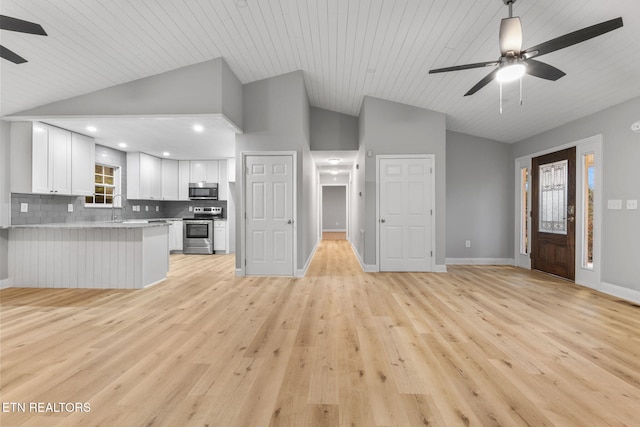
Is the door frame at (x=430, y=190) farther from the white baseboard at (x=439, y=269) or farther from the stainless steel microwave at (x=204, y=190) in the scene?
the stainless steel microwave at (x=204, y=190)

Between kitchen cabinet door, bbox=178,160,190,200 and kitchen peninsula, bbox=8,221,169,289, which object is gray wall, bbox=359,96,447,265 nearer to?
kitchen peninsula, bbox=8,221,169,289

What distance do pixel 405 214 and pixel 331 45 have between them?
3.07m

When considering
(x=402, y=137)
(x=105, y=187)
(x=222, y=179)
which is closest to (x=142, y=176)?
(x=105, y=187)

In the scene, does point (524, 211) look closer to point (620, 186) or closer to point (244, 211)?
point (620, 186)

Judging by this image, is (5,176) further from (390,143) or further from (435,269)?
(435,269)

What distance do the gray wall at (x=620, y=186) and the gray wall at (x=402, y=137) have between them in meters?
2.12

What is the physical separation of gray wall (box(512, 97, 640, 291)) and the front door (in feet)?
1.90

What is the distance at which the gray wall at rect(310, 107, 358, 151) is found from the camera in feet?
22.1

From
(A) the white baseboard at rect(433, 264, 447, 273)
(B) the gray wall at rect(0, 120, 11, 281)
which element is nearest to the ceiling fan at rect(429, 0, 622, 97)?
(A) the white baseboard at rect(433, 264, 447, 273)

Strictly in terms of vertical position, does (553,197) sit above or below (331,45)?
below

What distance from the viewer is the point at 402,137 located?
18.1ft

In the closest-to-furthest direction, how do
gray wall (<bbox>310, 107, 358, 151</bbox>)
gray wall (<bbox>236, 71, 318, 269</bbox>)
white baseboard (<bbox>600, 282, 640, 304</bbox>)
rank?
white baseboard (<bbox>600, 282, 640, 304</bbox>), gray wall (<bbox>236, 71, 318, 269</bbox>), gray wall (<bbox>310, 107, 358, 151</bbox>)

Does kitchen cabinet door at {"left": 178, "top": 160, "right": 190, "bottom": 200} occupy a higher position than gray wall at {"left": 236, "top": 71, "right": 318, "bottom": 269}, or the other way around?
gray wall at {"left": 236, "top": 71, "right": 318, "bottom": 269}

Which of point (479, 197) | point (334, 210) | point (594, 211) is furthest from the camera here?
point (334, 210)
